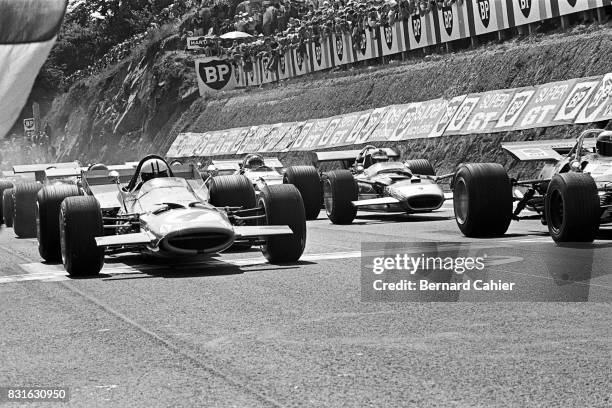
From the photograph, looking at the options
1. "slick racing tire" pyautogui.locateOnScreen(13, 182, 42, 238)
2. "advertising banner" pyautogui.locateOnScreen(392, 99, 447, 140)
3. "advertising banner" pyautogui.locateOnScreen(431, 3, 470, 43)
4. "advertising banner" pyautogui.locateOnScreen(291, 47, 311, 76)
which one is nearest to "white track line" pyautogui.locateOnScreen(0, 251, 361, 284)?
"slick racing tire" pyautogui.locateOnScreen(13, 182, 42, 238)

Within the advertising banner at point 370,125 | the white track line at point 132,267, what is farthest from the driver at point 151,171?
the advertising banner at point 370,125

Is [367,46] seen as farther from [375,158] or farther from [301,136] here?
[375,158]

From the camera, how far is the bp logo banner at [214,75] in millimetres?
59281

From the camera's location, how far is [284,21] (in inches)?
2149

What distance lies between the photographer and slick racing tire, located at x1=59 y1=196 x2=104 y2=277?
38.7ft

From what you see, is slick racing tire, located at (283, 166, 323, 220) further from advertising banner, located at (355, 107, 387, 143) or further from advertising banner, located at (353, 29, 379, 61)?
advertising banner, located at (353, 29, 379, 61)

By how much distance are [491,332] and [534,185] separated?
8544 millimetres

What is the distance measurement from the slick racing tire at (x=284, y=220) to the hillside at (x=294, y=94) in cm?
1344

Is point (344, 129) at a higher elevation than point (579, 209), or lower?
lower

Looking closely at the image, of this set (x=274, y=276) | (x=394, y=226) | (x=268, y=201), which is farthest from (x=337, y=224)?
(x=274, y=276)

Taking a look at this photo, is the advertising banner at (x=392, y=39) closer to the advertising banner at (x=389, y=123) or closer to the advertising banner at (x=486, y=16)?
the advertising banner at (x=389, y=123)

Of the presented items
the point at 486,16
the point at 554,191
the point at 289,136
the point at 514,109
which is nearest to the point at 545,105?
the point at 514,109

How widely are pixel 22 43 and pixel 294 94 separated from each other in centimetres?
4333

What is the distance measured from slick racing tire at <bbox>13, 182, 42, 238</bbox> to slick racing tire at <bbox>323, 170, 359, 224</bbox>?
15.8 feet
